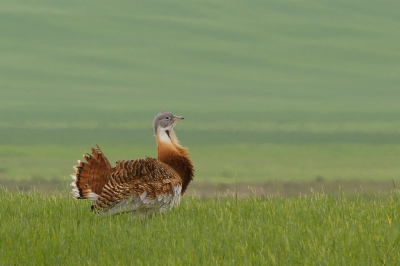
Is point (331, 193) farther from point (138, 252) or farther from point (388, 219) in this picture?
point (138, 252)

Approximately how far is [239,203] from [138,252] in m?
3.08

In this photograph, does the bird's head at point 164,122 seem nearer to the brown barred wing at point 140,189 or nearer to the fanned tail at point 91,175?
the brown barred wing at point 140,189

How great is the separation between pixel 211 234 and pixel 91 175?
6.49 feet

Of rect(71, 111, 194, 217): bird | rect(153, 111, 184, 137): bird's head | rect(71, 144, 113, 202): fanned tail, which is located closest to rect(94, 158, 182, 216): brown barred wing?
rect(71, 111, 194, 217): bird

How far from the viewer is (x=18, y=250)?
659 centimetres

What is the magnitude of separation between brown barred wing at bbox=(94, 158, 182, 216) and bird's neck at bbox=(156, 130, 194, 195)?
29cm

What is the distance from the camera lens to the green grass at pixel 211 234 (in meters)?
6.12

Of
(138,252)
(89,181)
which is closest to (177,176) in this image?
(89,181)

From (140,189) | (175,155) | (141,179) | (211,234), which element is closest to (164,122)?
(175,155)

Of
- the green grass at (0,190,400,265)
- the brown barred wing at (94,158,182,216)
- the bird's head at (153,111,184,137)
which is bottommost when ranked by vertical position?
the green grass at (0,190,400,265)

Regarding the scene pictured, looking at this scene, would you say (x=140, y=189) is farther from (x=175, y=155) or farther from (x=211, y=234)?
(x=211, y=234)

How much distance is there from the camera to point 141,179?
7.91m

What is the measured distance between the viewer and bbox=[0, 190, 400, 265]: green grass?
612 centimetres

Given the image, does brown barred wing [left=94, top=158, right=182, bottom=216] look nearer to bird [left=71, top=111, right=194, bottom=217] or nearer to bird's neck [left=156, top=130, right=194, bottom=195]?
bird [left=71, top=111, right=194, bottom=217]
